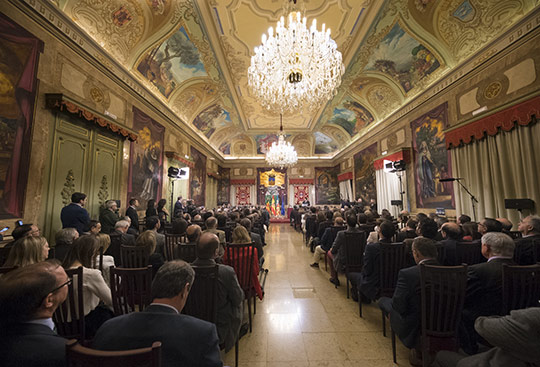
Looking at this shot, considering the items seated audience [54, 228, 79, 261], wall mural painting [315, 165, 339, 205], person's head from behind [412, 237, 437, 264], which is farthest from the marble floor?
wall mural painting [315, 165, 339, 205]

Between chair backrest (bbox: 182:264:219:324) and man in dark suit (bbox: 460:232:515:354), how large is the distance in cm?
211

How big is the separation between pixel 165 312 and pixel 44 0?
5.72 metres

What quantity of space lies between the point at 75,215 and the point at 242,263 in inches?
124

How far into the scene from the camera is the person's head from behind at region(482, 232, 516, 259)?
184 centimetres

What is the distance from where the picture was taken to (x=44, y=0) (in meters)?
3.72

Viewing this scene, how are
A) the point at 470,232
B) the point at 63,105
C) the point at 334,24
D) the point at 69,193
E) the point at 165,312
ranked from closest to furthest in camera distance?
the point at 165,312, the point at 470,232, the point at 63,105, the point at 69,193, the point at 334,24

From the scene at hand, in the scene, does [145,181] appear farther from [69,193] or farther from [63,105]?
[63,105]

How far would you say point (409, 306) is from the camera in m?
1.94

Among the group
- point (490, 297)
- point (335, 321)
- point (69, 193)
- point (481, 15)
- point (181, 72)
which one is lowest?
point (335, 321)

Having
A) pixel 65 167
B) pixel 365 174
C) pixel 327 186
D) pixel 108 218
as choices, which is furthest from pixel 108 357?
pixel 327 186

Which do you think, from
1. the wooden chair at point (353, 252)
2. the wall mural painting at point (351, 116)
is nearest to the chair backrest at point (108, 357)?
the wooden chair at point (353, 252)

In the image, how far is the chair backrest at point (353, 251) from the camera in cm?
340

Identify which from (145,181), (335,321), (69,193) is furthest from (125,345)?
(145,181)

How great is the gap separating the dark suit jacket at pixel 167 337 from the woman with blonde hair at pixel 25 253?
1.58 m
